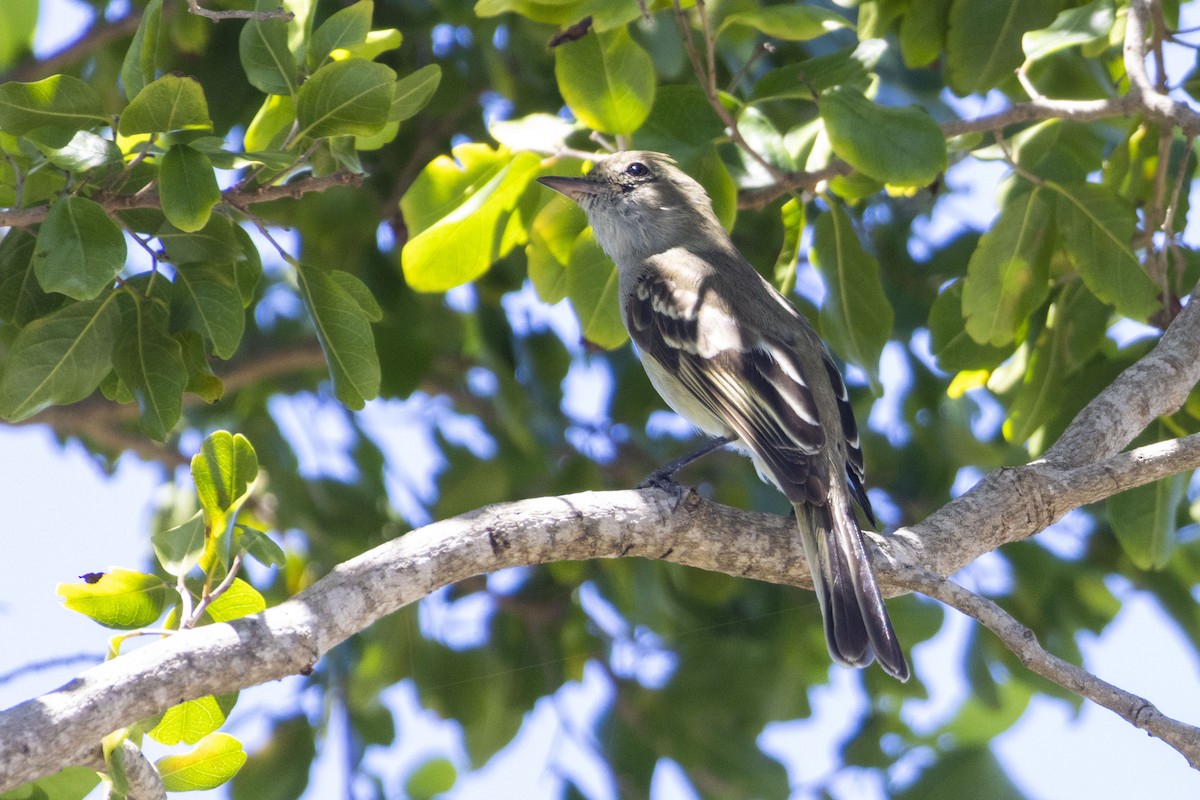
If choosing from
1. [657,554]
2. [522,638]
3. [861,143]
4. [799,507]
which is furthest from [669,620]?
[861,143]

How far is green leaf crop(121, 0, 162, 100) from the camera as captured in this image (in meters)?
3.02

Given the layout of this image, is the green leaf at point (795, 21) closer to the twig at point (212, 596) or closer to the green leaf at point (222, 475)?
the green leaf at point (222, 475)

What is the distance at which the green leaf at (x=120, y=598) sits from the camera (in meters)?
2.79

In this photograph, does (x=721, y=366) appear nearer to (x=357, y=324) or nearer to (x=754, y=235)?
(x=357, y=324)

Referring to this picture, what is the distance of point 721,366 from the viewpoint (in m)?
4.49

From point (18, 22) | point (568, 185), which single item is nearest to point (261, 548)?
point (568, 185)

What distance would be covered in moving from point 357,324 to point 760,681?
3.06m

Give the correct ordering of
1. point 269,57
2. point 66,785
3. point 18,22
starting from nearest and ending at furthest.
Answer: point 66,785 → point 269,57 → point 18,22

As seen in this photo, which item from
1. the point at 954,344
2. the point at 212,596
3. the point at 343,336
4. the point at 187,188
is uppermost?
the point at 187,188

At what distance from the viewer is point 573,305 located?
13.9 feet

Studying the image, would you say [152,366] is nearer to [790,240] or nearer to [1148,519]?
[790,240]

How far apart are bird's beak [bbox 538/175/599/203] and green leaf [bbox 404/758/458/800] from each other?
266 centimetres

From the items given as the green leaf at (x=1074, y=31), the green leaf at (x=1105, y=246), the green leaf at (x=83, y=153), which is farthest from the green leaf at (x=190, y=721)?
the green leaf at (x=1074, y=31)

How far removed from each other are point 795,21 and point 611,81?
0.60 metres
